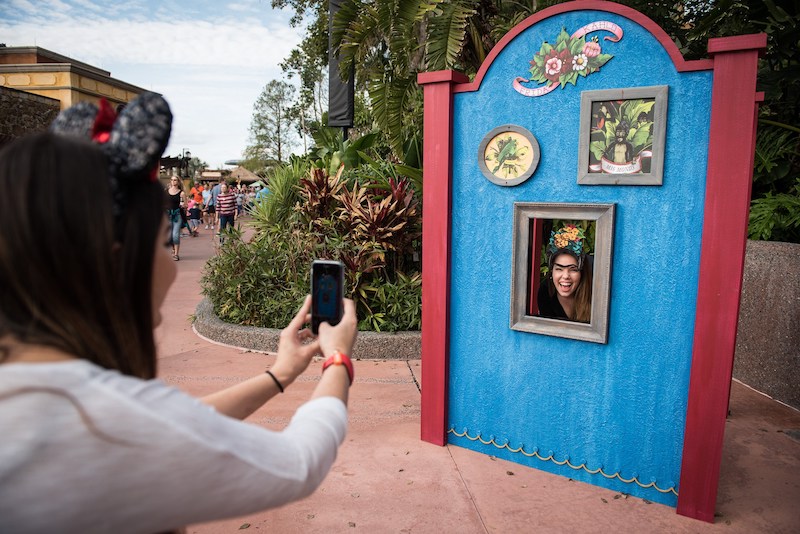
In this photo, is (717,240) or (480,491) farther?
(480,491)

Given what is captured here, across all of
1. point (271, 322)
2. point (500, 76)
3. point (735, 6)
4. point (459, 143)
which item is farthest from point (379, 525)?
point (735, 6)

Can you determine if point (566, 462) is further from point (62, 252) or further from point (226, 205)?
point (226, 205)

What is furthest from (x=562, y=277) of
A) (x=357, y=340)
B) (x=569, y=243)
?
(x=357, y=340)

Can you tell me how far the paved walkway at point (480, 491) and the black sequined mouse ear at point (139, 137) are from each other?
2.49m

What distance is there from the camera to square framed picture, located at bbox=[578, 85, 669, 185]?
120 inches

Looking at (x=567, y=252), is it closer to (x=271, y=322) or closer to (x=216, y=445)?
(x=216, y=445)

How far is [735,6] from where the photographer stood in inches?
248

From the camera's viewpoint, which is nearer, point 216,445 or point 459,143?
point 216,445

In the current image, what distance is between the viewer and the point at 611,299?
3311mm

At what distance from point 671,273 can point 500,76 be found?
59.5 inches

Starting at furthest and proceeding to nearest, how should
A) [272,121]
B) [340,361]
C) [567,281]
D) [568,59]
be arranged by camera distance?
[272,121] → [567,281] → [568,59] → [340,361]

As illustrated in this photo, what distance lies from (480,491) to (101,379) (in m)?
2.91

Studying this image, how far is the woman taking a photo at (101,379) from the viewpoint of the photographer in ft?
2.73

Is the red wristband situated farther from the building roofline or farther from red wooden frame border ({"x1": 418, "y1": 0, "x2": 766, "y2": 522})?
the building roofline
